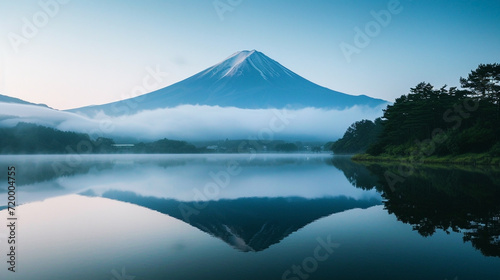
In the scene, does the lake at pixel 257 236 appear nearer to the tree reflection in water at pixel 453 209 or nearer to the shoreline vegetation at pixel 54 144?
the tree reflection in water at pixel 453 209

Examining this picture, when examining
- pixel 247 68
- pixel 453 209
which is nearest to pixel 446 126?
pixel 453 209

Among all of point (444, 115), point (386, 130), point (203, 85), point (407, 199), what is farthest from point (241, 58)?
point (407, 199)

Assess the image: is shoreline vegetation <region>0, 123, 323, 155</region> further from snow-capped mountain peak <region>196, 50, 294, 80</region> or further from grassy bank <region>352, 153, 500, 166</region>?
grassy bank <region>352, 153, 500, 166</region>

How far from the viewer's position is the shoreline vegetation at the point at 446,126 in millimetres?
33844

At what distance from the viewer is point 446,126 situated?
41688 millimetres

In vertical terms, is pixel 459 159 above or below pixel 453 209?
above

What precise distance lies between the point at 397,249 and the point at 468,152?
3391cm

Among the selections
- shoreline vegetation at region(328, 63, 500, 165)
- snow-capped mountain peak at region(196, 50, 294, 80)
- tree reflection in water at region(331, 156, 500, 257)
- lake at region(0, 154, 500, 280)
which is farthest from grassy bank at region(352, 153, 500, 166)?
snow-capped mountain peak at region(196, 50, 294, 80)

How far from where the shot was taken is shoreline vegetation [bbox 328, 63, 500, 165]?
33.8 meters

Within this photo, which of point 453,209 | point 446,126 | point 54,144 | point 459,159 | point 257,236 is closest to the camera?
point 257,236

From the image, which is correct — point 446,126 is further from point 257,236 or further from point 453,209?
point 257,236

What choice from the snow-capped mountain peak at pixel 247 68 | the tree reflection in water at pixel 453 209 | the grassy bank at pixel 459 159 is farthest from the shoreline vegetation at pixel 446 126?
the snow-capped mountain peak at pixel 247 68

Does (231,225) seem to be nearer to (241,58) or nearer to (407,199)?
(407,199)

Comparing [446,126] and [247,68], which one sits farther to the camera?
[247,68]
